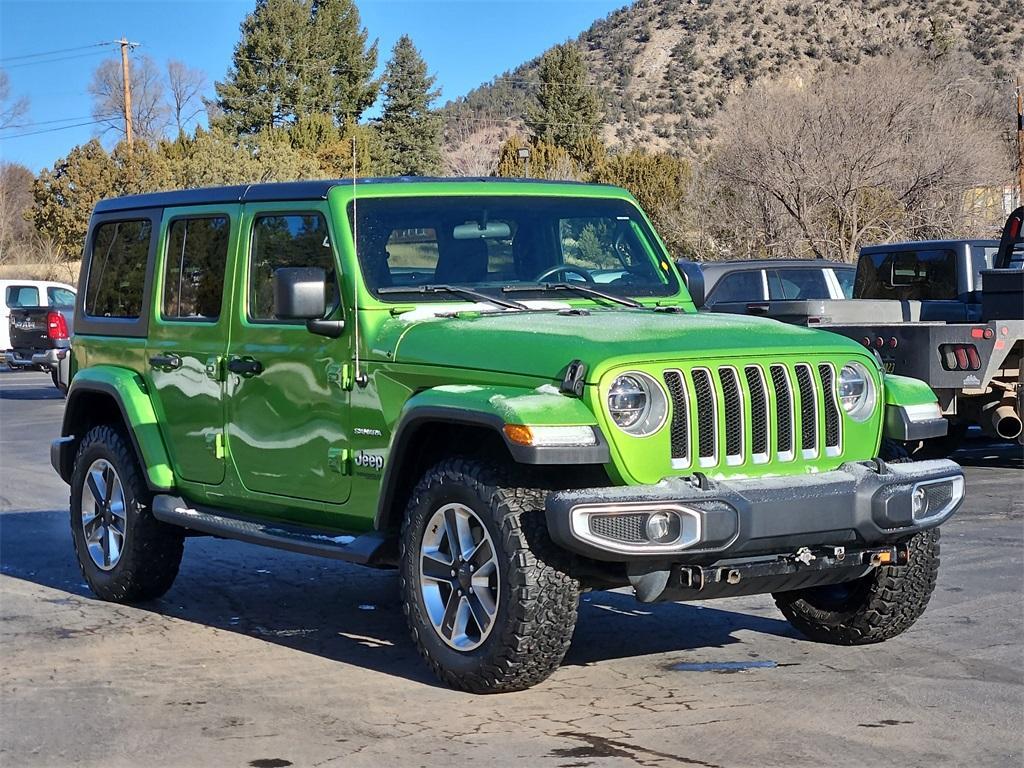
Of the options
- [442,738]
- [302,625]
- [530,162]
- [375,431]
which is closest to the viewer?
[442,738]

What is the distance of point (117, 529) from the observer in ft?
25.6

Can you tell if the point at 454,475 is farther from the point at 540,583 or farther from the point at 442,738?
the point at 442,738

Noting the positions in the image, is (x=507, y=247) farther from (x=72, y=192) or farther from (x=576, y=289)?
(x=72, y=192)

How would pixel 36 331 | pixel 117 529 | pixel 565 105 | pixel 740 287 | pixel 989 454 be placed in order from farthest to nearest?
pixel 565 105 → pixel 36 331 → pixel 740 287 → pixel 989 454 → pixel 117 529

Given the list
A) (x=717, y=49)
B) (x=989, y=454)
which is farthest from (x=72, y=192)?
(x=717, y=49)

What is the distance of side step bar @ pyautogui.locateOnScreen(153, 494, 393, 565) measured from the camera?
6160 mm

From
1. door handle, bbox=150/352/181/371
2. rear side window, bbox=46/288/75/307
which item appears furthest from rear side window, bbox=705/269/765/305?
rear side window, bbox=46/288/75/307

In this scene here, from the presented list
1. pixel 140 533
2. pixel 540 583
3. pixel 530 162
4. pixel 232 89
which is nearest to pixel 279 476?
pixel 140 533

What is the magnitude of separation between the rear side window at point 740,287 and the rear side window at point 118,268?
10.3 meters

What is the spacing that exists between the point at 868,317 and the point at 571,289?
796cm

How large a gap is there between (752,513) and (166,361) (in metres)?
3.41

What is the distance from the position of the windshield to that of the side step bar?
1062mm

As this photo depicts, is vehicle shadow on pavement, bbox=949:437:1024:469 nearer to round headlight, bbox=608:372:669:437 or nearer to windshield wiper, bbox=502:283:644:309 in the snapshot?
windshield wiper, bbox=502:283:644:309

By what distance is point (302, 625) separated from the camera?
7.21m
